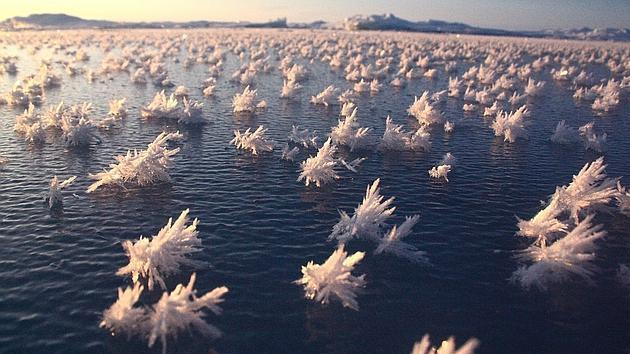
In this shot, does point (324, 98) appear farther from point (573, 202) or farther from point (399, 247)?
point (399, 247)

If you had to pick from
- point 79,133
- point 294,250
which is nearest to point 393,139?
point 294,250

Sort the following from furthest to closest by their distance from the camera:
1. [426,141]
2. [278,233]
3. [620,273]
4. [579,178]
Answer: [426,141] → [579,178] → [278,233] → [620,273]

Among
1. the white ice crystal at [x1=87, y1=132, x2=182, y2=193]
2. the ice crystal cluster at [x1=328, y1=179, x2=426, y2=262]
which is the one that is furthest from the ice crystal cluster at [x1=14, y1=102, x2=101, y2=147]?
the ice crystal cluster at [x1=328, y1=179, x2=426, y2=262]

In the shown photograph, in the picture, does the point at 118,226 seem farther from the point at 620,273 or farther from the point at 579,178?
the point at 579,178

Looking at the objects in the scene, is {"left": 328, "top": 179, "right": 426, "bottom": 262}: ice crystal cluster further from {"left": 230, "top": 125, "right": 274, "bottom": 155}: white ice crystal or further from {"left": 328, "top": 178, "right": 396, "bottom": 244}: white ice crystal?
{"left": 230, "top": 125, "right": 274, "bottom": 155}: white ice crystal

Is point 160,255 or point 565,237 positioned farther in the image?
point 565,237

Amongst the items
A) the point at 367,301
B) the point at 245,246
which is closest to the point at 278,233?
the point at 245,246
